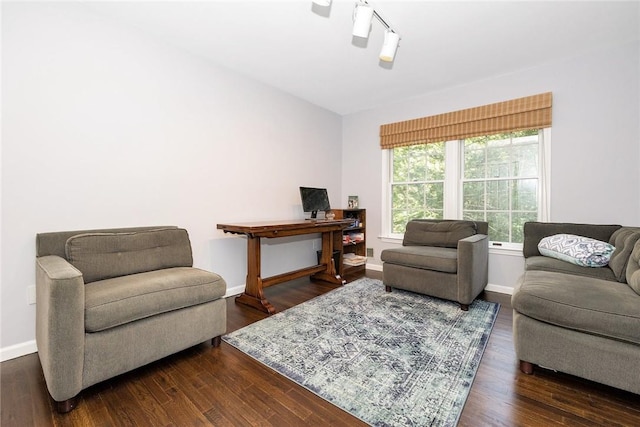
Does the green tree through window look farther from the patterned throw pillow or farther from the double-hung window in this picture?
the patterned throw pillow

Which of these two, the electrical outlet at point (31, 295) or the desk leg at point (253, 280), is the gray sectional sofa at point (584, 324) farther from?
the electrical outlet at point (31, 295)

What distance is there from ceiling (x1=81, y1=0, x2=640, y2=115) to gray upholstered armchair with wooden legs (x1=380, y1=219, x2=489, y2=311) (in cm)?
172

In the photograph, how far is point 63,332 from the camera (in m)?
1.34

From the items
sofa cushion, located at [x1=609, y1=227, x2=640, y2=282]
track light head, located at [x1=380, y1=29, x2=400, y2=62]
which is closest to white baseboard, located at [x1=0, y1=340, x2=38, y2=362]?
track light head, located at [x1=380, y1=29, x2=400, y2=62]

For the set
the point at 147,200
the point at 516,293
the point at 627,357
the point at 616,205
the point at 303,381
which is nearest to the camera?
the point at 627,357

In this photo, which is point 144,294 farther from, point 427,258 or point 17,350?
point 427,258

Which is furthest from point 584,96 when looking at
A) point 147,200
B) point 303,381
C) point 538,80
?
point 147,200

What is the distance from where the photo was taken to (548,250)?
2.58 metres

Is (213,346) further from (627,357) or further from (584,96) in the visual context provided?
(584,96)

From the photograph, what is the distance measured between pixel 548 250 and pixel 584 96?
5.14 feet

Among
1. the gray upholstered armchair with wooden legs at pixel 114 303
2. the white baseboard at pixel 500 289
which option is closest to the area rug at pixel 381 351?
the gray upholstered armchair with wooden legs at pixel 114 303

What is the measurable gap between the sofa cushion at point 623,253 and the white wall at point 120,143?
3043 mm

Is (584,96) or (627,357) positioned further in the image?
(584,96)

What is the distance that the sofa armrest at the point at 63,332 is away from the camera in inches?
52.1
